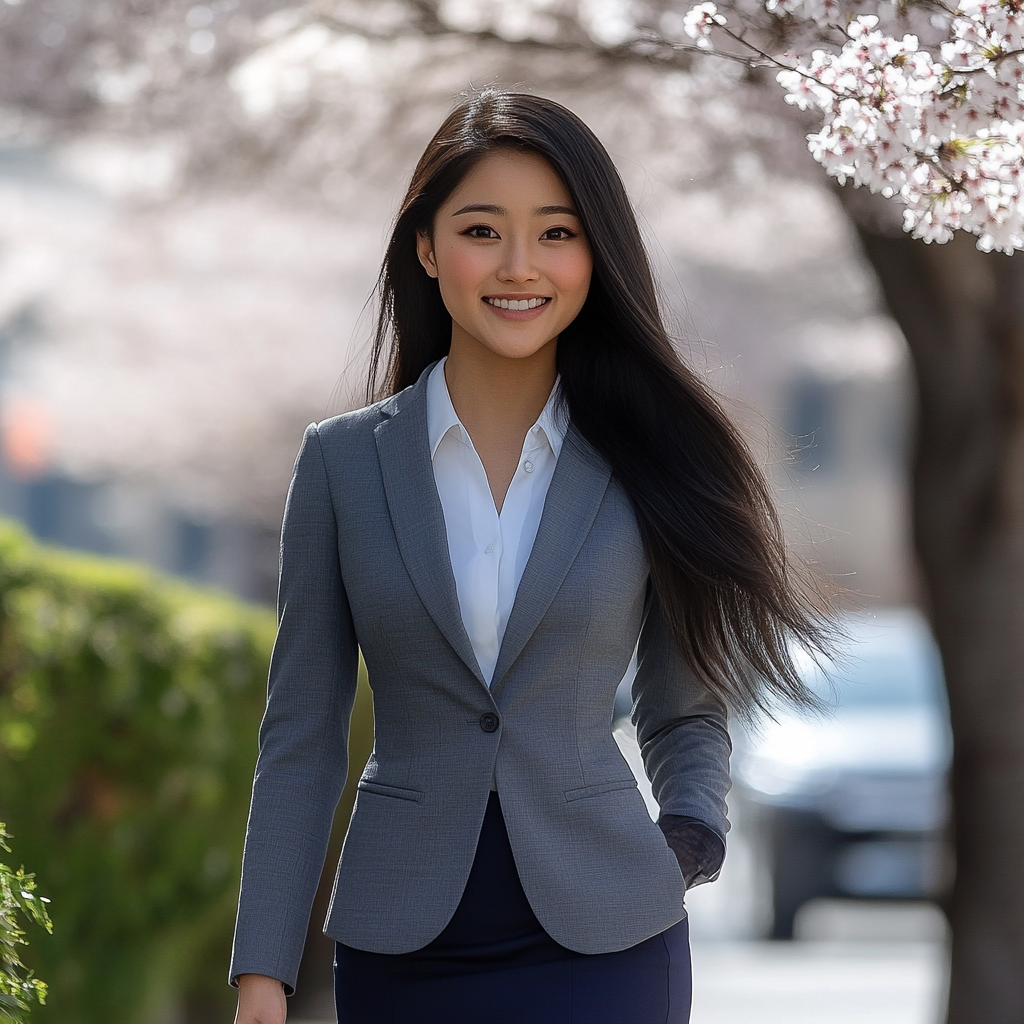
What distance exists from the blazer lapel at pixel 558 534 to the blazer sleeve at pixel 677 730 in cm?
20

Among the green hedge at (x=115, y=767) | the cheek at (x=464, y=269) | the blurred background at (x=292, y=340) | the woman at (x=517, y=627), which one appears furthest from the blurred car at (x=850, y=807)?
the cheek at (x=464, y=269)

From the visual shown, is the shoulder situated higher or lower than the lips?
lower

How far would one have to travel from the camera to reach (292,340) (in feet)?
49.0

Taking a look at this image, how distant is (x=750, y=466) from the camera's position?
2.59 metres

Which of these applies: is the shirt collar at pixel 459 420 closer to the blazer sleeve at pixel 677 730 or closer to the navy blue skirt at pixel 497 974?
the blazer sleeve at pixel 677 730

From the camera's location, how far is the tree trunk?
211 inches

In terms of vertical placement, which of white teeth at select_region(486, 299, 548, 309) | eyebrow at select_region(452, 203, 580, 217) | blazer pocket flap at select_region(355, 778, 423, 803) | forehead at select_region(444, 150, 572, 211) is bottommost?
blazer pocket flap at select_region(355, 778, 423, 803)

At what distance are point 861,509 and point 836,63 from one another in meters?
28.8

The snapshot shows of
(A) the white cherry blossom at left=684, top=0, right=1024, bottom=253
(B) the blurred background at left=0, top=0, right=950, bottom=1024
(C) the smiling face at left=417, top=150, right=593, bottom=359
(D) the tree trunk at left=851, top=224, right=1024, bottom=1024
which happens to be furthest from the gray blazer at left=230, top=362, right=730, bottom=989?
(D) the tree trunk at left=851, top=224, right=1024, bottom=1024

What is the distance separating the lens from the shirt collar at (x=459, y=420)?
2.53 meters

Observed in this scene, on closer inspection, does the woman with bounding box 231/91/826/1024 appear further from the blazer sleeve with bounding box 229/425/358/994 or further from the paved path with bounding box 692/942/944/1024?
the paved path with bounding box 692/942/944/1024

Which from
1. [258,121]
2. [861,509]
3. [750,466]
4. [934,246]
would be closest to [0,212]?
[258,121]

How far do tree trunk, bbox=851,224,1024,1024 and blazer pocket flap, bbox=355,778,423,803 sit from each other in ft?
11.4

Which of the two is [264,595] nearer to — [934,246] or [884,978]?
[884,978]
